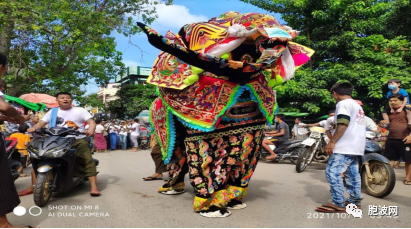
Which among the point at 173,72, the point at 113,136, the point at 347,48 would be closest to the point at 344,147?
the point at 173,72

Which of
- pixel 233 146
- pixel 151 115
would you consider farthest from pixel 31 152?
pixel 233 146

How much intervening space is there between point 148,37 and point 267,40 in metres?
1.22

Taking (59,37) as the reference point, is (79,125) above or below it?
below

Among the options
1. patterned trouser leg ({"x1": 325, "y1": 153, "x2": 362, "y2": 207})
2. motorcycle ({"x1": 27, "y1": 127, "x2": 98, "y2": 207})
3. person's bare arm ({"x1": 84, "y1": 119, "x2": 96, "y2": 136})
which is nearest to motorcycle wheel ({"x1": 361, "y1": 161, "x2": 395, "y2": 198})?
patterned trouser leg ({"x1": 325, "y1": 153, "x2": 362, "y2": 207})

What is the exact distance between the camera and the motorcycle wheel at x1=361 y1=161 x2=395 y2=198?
14.6 feet

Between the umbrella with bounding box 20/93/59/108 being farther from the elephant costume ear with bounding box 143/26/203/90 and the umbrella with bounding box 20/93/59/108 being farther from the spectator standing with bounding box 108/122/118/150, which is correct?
the elephant costume ear with bounding box 143/26/203/90

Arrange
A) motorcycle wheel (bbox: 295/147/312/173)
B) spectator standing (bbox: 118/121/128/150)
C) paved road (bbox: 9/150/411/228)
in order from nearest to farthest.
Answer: paved road (bbox: 9/150/411/228) → motorcycle wheel (bbox: 295/147/312/173) → spectator standing (bbox: 118/121/128/150)

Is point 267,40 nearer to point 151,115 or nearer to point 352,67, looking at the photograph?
point 151,115

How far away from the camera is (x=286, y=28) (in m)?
3.55

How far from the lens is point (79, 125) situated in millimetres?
4680

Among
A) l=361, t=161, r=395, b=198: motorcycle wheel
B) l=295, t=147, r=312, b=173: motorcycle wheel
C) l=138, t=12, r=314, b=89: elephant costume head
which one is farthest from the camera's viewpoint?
l=295, t=147, r=312, b=173: motorcycle wheel

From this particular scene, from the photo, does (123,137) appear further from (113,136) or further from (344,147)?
(344,147)

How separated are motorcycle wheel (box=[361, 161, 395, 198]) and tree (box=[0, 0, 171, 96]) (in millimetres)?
9462

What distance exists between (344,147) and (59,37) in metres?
10.6
